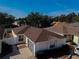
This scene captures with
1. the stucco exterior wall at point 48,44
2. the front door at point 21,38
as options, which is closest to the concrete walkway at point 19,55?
the stucco exterior wall at point 48,44

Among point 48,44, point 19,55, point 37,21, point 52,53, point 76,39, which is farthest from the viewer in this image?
point 37,21

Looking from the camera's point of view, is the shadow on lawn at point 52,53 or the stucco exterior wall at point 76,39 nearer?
the shadow on lawn at point 52,53

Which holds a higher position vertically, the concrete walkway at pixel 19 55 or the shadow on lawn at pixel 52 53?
the shadow on lawn at pixel 52 53

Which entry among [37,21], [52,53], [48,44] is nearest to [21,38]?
[48,44]

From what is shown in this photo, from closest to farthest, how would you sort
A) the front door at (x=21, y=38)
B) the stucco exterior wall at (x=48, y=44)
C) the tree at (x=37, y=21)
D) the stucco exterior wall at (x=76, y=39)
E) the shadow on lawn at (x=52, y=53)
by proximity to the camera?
the shadow on lawn at (x=52, y=53) < the stucco exterior wall at (x=48, y=44) < the stucco exterior wall at (x=76, y=39) < the front door at (x=21, y=38) < the tree at (x=37, y=21)

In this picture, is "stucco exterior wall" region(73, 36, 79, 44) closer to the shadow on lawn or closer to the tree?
the shadow on lawn

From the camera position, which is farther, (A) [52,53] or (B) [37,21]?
(B) [37,21]

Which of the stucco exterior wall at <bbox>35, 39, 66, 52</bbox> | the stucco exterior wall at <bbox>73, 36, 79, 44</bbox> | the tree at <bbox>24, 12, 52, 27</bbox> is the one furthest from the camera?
the tree at <bbox>24, 12, 52, 27</bbox>

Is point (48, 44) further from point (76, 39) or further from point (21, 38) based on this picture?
point (21, 38)

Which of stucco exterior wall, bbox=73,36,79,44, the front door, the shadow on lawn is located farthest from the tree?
the shadow on lawn

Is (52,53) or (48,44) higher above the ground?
(48,44)

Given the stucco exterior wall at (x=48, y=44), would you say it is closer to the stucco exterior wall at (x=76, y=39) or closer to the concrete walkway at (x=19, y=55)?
the concrete walkway at (x=19, y=55)

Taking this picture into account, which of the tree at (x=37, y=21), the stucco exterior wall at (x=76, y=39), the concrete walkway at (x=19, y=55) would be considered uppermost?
the tree at (x=37, y=21)

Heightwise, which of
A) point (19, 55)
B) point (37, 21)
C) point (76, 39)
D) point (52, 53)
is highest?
point (37, 21)
